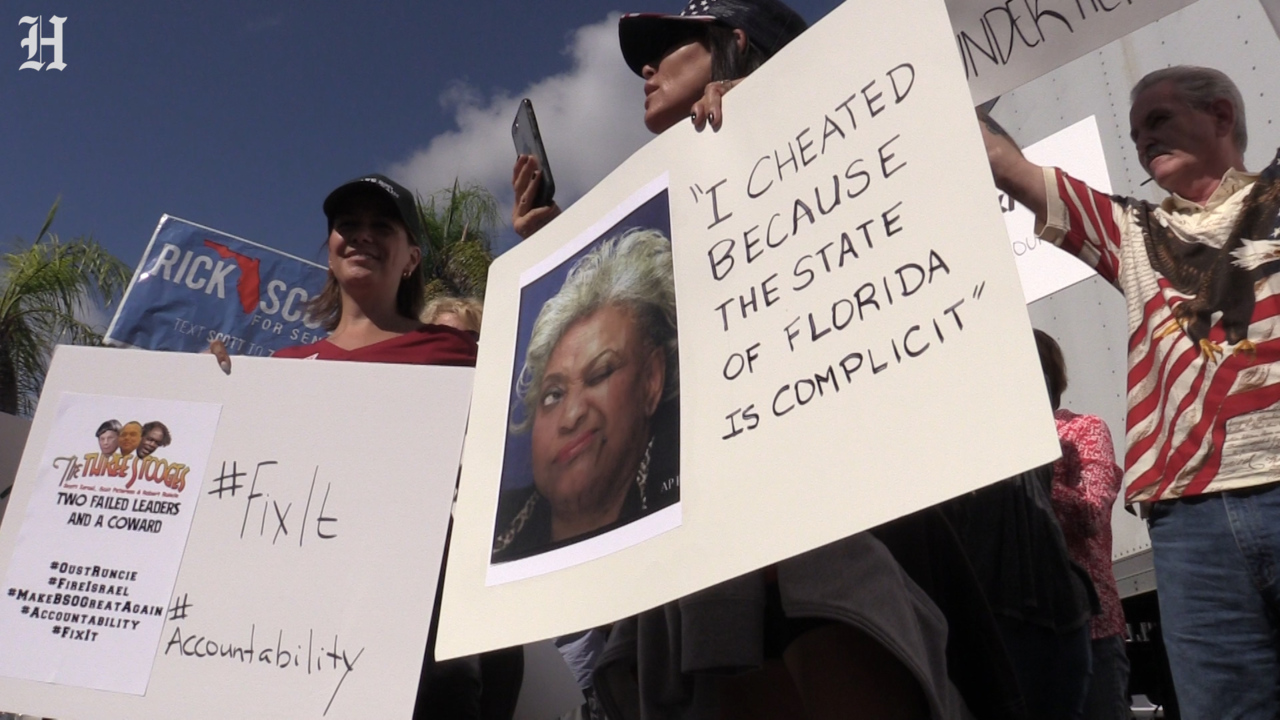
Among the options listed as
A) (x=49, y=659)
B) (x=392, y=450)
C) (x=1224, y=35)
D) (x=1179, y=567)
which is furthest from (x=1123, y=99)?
(x=49, y=659)

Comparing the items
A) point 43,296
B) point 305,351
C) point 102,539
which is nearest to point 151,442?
point 102,539

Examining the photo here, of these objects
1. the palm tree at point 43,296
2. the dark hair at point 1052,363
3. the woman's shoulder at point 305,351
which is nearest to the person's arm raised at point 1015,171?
the dark hair at point 1052,363

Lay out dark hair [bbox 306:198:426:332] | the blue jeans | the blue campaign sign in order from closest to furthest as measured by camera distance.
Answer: the blue jeans < dark hair [bbox 306:198:426:332] < the blue campaign sign

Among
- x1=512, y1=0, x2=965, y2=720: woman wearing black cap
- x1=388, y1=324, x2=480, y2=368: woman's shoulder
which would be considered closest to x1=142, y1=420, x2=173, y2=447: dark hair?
x1=388, y1=324, x2=480, y2=368: woman's shoulder

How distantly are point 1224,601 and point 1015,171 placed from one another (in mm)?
694

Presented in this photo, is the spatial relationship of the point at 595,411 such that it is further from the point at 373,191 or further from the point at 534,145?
the point at 373,191

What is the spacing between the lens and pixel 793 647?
42.4 inches

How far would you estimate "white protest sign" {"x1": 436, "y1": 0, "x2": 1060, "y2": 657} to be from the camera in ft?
2.94

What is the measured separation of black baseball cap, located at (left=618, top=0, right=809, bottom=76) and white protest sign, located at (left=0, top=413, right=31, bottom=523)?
71.0 inches

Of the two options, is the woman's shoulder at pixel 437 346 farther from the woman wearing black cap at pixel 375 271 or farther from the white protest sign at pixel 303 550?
the white protest sign at pixel 303 550

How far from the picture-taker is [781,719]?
4.03ft

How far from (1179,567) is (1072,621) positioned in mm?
590

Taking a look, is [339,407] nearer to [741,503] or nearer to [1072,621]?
[741,503]

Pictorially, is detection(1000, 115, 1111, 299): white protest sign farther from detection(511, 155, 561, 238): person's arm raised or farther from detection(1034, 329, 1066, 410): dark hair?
detection(511, 155, 561, 238): person's arm raised
